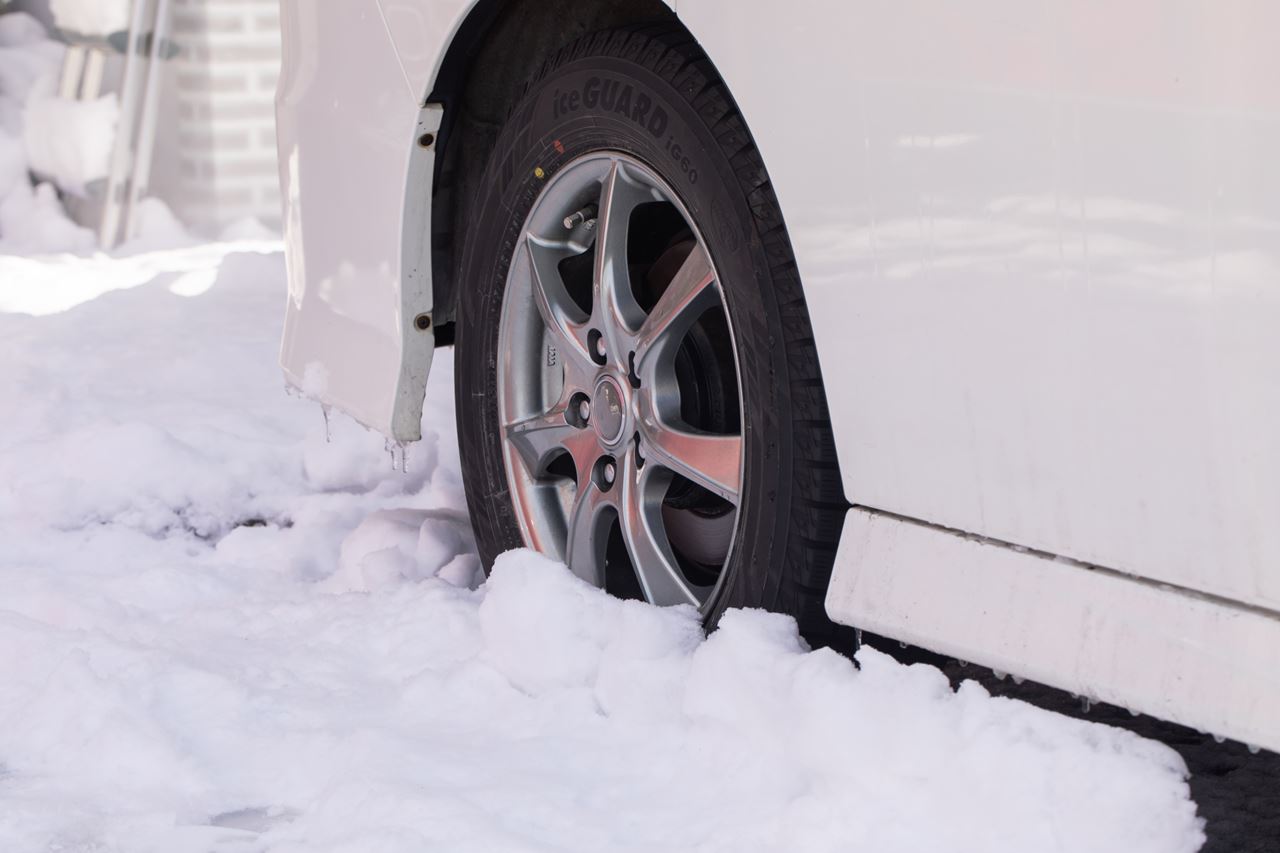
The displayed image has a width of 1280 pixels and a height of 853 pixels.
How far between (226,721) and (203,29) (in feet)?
18.7

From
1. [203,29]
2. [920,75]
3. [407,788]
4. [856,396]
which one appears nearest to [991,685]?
[856,396]

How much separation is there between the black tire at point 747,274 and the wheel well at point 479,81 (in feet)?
0.57

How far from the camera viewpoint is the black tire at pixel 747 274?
1953 mm

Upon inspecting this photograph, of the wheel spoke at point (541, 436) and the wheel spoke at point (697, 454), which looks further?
the wheel spoke at point (541, 436)

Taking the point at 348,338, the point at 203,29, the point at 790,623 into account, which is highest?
the point at 203,29

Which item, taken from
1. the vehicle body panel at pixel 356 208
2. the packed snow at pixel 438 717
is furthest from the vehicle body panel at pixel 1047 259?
the vehicle body panel at pixel 356 208

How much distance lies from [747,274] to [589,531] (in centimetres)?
62

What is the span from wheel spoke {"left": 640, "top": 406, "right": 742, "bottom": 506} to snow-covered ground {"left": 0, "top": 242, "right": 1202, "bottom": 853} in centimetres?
20

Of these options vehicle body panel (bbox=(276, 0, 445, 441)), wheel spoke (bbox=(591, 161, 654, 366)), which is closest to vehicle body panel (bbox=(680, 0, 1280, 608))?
wheel spoke (bbox=(591, 161, 654, 366))

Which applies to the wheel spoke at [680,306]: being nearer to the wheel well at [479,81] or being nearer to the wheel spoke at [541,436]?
the wheel spoke at [541,436]

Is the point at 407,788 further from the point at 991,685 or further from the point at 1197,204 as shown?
the point at 1197,204

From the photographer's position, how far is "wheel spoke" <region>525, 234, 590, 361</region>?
96.8 inches

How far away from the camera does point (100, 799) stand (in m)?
2.05

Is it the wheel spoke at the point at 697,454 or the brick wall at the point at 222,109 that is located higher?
the brick wall at the point at 222,109
